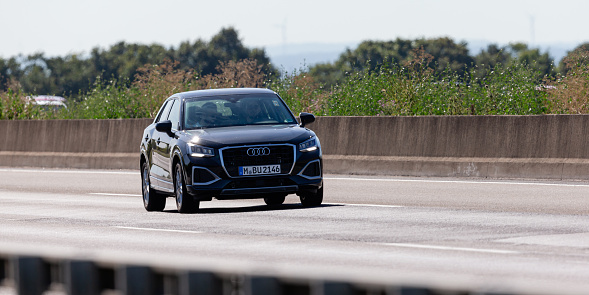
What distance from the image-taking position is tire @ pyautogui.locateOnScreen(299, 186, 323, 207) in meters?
15.5

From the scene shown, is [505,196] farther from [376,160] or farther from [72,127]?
[72,127]

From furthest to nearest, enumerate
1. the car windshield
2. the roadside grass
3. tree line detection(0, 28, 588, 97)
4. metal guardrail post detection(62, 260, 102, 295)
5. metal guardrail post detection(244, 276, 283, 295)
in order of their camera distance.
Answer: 1. tree line detection(0, 28, 588, 97)
2. the roadside grass
3. the car windshield
4. metal guardrail post detection(62, 260, 102, 295)
5. metal guardrail post detection(244, 276, 283, 295)

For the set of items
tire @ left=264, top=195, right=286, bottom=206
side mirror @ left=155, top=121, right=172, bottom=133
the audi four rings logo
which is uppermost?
side mirror @ left=155, top=121, right=172, bottom=133

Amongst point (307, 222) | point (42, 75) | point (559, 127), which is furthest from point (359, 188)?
point (42, 75)

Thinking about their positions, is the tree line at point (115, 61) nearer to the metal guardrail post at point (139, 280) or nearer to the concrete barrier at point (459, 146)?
the concrete barrier at point (459, 146)

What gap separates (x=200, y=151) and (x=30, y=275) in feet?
30.3

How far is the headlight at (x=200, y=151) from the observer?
1453 cm

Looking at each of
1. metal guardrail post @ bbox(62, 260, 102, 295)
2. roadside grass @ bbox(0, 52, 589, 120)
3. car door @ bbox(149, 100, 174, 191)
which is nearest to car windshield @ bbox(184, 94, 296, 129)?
car door @ bbox(149, 100, 174, 191)

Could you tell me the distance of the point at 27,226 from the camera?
46.5ft

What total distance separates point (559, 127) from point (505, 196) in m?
3.32

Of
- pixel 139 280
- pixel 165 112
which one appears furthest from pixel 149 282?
pixel 165 112

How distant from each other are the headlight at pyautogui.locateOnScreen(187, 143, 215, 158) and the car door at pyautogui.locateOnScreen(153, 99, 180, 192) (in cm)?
74

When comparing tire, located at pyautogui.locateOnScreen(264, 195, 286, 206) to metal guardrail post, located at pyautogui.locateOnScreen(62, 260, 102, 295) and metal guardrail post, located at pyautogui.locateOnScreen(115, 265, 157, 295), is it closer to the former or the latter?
metal guardrail post, located at pyautogui.locateOnScreen(62, 260, 102, 295)

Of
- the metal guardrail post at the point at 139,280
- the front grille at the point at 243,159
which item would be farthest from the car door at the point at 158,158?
the metal guardrail post at the point at 139,280
